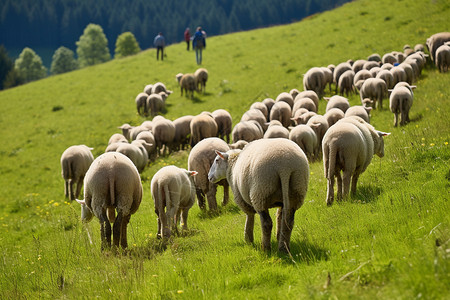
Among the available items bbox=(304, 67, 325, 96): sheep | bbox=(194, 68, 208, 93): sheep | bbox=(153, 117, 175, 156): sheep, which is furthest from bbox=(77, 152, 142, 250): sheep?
bbox=(194, 68, 208, 93): sheep

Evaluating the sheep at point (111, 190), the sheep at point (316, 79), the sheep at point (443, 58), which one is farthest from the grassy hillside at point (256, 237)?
the sheep at point (316, 79)

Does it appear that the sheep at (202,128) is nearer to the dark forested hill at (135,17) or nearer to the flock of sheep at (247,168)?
the flock of sheep at (247,168)

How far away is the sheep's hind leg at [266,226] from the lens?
19.6ft

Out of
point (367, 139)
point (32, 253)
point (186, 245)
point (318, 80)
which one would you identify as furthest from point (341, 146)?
point (318, 80)

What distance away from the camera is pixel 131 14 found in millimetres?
142625

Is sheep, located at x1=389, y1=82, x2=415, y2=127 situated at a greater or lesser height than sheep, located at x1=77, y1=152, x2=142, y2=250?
greater

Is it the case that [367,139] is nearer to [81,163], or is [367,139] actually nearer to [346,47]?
[81,163]

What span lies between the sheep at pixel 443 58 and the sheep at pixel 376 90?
5128 mm

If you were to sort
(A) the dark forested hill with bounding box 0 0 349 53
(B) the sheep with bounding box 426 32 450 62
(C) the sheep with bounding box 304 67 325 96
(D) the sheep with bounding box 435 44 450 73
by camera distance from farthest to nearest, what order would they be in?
(A) the dark forested hill with bounding box 0 0 349 53, (B) the sheep with bounding box 426 32 450 62, (C) the sheep with bounding box 304 67 325 96, (D) the sheep with bounding box 435 44 450 73

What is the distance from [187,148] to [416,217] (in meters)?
14.0

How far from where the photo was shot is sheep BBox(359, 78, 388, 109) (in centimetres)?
1698

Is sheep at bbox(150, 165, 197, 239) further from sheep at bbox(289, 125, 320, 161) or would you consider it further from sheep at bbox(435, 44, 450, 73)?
sheep at bbox(435, 44, 450, 73)

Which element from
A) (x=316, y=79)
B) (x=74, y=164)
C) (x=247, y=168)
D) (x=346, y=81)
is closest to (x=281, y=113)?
(x=346, y=81)

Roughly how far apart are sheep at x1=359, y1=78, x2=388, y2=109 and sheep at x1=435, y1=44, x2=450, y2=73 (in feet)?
16.8
